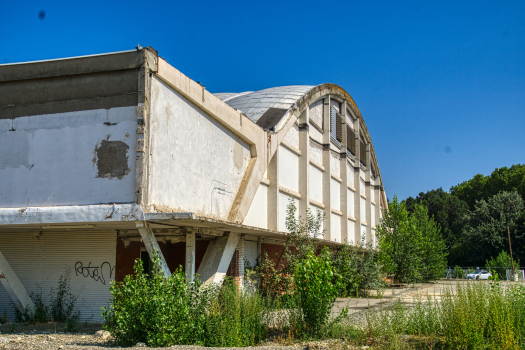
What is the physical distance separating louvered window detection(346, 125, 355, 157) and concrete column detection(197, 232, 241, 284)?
15.3 metres

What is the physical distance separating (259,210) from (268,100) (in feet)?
19.7

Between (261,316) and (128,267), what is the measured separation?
4.69m

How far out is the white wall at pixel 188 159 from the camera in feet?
33.9

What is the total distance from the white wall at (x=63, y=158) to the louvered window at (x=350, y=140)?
58.5 ft

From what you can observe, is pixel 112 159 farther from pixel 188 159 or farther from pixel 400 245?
pixel 400 245

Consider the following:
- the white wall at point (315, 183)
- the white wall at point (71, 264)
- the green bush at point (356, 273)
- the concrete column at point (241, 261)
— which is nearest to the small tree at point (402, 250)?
the white wall at point (315, 183)

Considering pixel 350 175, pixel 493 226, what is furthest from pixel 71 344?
pixel 493 226

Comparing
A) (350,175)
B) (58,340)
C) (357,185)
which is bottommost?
(58,340)

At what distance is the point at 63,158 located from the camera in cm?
1059

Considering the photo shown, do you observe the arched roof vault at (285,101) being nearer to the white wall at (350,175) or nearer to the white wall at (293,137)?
the white wall at (293,137)

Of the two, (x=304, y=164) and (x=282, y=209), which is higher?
(x=304, y=164)

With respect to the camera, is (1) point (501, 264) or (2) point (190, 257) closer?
(2) point (190, 257)

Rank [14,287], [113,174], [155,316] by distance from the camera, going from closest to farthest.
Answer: [155,316] < [113,174] < [14,287]

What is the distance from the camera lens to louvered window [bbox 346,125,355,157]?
26.5 m
